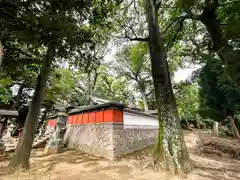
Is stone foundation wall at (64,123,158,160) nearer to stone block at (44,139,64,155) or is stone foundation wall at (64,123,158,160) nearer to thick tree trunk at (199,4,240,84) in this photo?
stone block at (44,139,64,155)

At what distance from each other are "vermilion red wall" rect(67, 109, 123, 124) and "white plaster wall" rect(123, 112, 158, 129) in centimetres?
50

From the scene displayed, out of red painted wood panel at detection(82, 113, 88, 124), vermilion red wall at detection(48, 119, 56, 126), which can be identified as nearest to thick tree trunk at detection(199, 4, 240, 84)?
red painted wood panel at detection(82, 113, 88, 124)

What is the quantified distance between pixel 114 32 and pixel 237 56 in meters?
6.29

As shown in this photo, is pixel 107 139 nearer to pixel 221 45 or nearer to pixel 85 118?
pixel 85 118

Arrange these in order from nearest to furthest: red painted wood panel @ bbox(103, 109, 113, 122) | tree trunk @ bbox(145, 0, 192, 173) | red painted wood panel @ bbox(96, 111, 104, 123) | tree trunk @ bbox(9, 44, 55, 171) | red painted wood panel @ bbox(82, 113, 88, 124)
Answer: tree trunk @ bbox(9, 44, 55, 171) < tree trunk @ bbox(145, 0, 192, 173) < red painted wood panel @ bbox(103, 109, 113, 122) < red painted wood panel @ bbox(96, 111, 104, 123) < red painted wood panel @ bbox(82, 113, 88, 124)

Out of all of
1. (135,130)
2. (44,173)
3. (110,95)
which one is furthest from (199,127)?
(44,173)

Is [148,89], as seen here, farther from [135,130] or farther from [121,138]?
[121,138]

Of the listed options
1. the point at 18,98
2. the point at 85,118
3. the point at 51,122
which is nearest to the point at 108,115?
the point at 85,118

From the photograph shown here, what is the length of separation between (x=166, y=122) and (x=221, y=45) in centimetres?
310

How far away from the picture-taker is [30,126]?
500cm

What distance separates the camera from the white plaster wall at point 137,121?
747cm

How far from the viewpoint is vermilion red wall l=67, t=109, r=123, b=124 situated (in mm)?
6746

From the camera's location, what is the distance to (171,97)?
217 inches

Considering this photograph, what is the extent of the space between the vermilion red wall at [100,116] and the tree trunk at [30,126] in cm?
277
